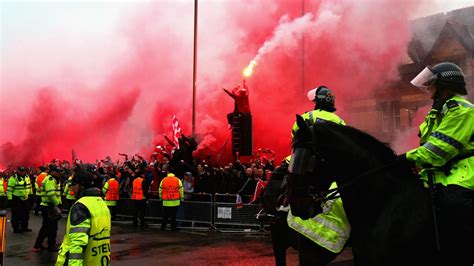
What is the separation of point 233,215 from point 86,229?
384 inches

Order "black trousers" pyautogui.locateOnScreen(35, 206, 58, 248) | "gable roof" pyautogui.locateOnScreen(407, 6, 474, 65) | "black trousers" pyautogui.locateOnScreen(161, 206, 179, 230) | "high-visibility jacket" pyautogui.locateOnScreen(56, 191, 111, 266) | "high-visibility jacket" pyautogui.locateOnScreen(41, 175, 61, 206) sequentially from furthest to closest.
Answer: "gable roof" pyautogui.locateOnScreen(407, 6, 474, 65) → "black trousers" pyautogui.locateOnScreen(161, 206, 179, 230) → "high-visibility jacket" pyautogui.locateOnScreen(41, 175, 61, 206) → "black trousers" pyautogui.locateOnScreen(35, 206, 58, 248) → "high-visibility jacket" pyautogui.locateOnScreen(56, 191, 111, 266)

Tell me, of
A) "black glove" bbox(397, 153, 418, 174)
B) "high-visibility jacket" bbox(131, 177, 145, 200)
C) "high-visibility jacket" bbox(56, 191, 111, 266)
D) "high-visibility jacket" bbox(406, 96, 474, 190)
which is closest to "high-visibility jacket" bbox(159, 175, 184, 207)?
"high-visibility jacket" bbox(131, 177, 145, 200)

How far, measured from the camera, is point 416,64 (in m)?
26.8

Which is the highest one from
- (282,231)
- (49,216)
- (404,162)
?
(404,162)

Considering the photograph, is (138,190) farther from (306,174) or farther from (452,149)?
(452,149)

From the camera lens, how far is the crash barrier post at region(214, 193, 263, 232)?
13148mm

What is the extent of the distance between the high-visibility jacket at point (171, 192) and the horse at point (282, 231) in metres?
7.73

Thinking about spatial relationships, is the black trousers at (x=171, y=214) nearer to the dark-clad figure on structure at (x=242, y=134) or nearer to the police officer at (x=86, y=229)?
the dark-clad figure on structure at (x=242, y=134)

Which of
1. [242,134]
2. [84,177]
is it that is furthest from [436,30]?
[84,177]

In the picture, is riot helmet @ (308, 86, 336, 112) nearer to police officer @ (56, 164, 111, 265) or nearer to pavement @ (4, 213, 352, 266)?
police officer @ (56, 164, 111, 265)

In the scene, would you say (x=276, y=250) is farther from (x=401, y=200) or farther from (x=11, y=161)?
(x=11, y=161)

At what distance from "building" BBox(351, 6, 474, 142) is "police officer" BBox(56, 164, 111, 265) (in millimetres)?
22575

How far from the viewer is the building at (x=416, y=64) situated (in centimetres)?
2609

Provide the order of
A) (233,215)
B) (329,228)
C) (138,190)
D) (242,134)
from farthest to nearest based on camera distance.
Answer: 1. (242,134)
2. (138,190)
3. (233,215)
4. (329,228)
